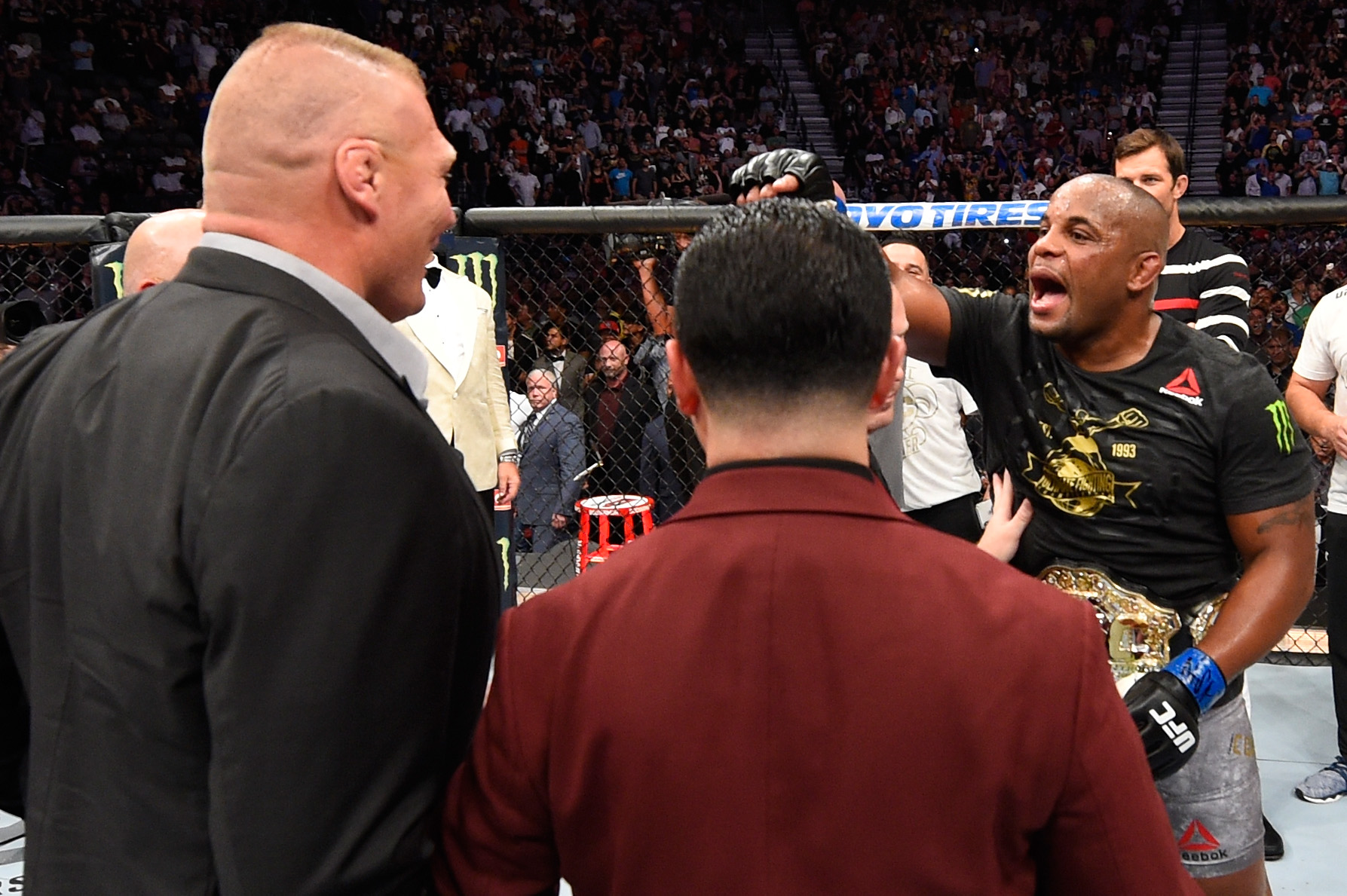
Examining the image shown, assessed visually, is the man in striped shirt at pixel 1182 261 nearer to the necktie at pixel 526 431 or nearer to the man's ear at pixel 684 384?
the man's ear at pixel 684 384

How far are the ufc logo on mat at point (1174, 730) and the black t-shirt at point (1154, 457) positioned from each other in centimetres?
28

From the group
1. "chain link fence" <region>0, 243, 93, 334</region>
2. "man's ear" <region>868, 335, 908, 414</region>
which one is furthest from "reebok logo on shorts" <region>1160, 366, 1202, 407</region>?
"chain link fence" <region>0, 243, 93, 334</region>

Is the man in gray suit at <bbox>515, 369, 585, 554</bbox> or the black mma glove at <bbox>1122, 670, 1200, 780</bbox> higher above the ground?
the black mma glove at <bbox>1122, 670, 1200, 780</bbox>

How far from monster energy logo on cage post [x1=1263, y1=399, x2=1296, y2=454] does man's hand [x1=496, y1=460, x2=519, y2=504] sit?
7.50 feet

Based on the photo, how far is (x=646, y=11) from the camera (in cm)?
1416

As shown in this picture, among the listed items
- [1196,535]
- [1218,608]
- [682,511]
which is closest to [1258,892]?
[1218,608]

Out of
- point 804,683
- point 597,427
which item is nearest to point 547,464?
point 597,427

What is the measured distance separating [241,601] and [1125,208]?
5.05ft

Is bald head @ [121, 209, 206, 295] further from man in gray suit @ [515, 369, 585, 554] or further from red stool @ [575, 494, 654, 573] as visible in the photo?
man in gray suit @ [515, 369, 585, 554]

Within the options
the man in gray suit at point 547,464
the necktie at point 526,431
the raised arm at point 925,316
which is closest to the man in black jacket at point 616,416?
the man in gray suit at point 547,464

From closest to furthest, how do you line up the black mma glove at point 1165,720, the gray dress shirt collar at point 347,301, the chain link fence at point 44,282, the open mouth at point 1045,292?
the gray dress shirt collar at point 347,301 < the black mma glove at point 1165,720 < the open mouth at point 1045,292 < the chain link fence at point 44,282

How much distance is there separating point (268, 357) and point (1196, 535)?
1.48 meters

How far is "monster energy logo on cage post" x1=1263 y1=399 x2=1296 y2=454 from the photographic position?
1699mm

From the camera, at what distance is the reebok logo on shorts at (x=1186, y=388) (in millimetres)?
1729
